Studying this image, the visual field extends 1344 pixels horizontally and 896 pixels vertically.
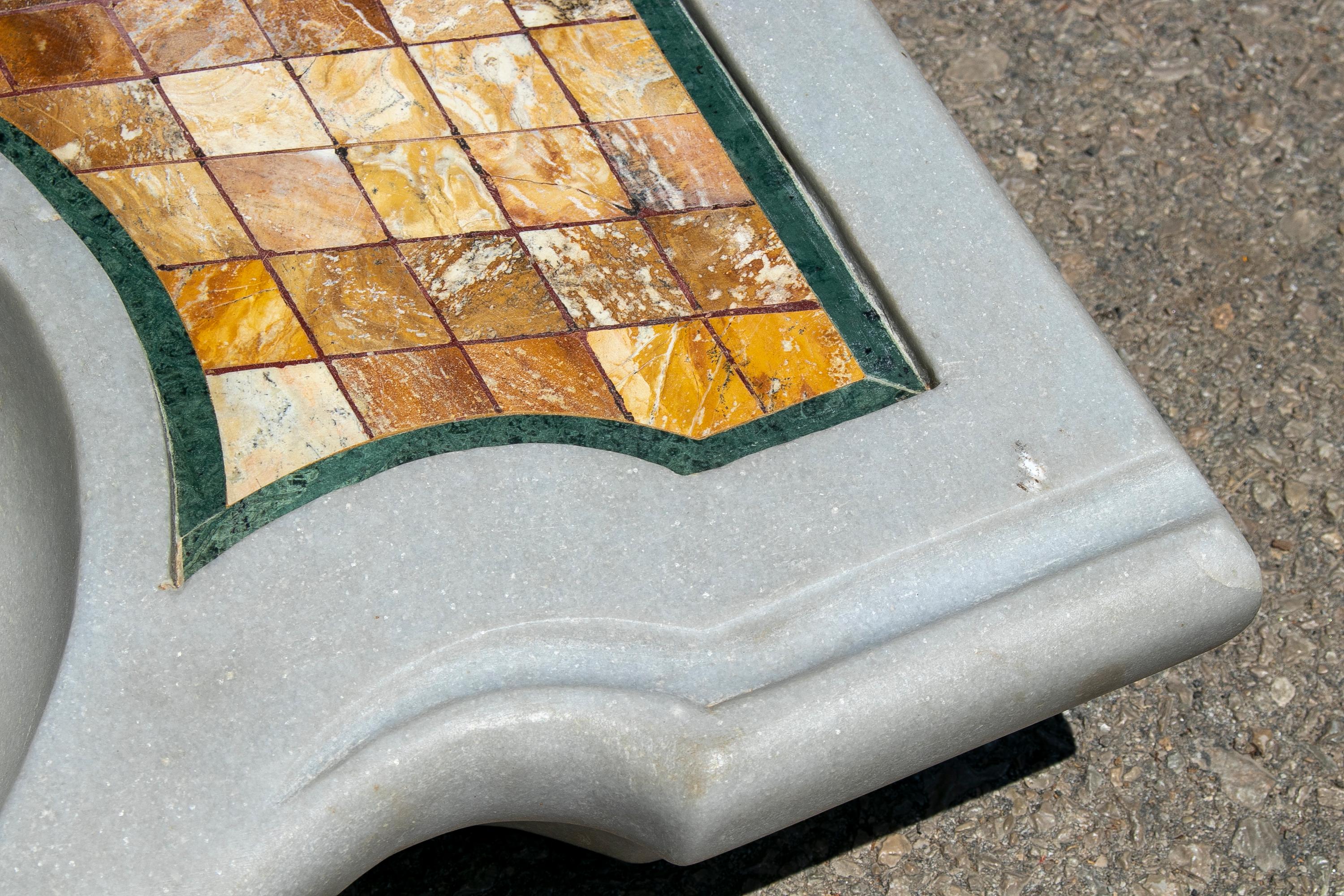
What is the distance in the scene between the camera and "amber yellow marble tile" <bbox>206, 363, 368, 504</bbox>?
1.52 meters

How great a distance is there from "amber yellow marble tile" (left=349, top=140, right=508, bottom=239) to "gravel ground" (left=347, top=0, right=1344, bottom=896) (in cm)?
91

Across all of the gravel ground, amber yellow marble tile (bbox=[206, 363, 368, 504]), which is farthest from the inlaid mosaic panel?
the gravel ground

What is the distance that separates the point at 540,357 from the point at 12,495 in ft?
2.59

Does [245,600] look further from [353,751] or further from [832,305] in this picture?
[832,305]

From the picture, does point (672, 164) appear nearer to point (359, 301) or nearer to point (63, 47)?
point (359, 301)

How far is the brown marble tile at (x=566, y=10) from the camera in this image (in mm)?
1885

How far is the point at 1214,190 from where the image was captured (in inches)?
99.1

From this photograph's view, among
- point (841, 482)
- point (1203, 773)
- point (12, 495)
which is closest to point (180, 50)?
point (12, 495)

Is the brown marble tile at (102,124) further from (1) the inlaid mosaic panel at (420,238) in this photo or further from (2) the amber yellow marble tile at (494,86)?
(2) the amber yellow marble tile at (494,86)

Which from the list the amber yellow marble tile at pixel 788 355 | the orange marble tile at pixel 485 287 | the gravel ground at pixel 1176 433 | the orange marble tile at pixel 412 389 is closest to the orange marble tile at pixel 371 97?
the orange marble tile at pixel 485 287

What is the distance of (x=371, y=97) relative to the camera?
5.81 feet

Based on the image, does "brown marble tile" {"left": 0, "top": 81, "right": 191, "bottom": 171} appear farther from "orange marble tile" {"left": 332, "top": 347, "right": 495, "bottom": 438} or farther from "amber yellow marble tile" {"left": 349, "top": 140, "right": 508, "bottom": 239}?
"orange marble tile" {"left": 332, "top": 347, "right": 495, "bottom": 438}

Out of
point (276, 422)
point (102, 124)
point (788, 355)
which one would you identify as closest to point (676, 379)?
point (788, 355)

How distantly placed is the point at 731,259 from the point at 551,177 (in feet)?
0.91
